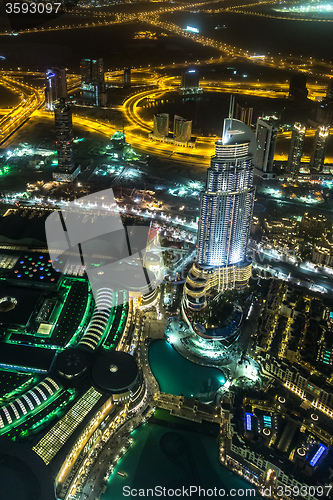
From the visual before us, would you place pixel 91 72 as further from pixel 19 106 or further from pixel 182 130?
pixel 182 130

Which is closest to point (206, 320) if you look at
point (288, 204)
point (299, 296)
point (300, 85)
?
point (299, 296)

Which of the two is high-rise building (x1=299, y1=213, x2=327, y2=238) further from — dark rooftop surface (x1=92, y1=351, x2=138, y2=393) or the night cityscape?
dark rooftop surface (x1=92, y1=351, x2=138, y2=393)

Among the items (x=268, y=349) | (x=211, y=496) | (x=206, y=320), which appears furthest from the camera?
(x=206, y=320)

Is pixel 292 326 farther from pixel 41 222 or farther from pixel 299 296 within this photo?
pixel 41 222

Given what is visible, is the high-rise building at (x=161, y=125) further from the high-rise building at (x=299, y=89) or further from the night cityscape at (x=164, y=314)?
the high-rise building at (x=299, y=89)

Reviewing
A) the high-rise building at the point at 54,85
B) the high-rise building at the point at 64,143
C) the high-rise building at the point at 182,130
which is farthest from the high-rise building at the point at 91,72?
the high-rise building at the point at 64,143

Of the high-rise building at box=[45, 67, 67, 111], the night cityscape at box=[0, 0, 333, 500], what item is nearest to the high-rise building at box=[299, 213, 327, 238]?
the night cityscape at box=[0, 0, 333, 500]
